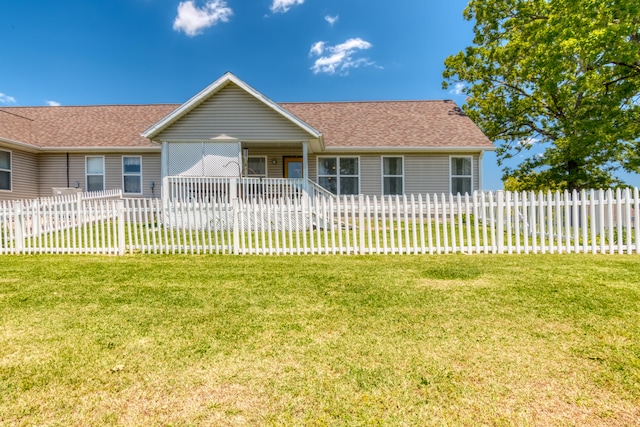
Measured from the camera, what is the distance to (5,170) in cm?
1542

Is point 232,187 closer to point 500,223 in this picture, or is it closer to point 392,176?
point 392,176

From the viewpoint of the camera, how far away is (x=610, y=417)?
221 cm

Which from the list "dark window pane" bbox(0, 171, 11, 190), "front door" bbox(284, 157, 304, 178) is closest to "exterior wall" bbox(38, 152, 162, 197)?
"dark window pane" bbox(0, 171, 11, 190)

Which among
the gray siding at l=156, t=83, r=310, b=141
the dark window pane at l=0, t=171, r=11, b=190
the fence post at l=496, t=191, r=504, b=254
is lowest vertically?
the fence post at l=496, t=191, r=504, b=254

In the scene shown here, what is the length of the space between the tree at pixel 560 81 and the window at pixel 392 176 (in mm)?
8176

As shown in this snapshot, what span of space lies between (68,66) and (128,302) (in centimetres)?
2446

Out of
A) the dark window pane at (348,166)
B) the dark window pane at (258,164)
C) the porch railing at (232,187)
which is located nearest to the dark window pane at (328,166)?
the dark window pane at (348,166)

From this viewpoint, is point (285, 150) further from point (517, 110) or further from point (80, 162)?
point (517, 110)

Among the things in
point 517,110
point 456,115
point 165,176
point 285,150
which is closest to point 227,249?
point 165,176

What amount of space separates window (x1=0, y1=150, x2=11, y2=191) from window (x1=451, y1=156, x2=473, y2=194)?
20.0m

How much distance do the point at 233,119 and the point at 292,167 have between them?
164 inches

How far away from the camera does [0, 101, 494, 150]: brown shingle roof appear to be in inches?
643

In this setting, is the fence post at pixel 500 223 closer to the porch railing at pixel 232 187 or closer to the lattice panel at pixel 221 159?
the porch railing at pixel 232 187

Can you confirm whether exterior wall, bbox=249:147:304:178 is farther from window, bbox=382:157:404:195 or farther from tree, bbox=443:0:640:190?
tree, bbox=443:0:640:190
